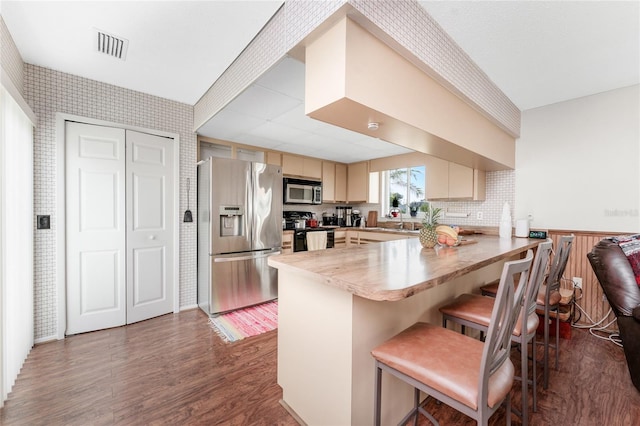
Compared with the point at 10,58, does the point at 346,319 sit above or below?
below

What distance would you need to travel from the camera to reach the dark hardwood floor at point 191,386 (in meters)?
1.50

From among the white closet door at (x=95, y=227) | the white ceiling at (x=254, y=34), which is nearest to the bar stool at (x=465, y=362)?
the white ceiling at (x=254, y=34)

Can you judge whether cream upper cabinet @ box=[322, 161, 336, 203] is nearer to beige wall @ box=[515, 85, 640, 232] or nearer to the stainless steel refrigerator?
the stainless steel refrigerator

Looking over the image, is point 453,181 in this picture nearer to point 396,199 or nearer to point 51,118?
point 396,199

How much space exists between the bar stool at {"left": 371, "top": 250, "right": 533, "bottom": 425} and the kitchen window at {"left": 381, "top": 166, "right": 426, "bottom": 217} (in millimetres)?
3523

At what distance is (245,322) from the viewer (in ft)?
9.17

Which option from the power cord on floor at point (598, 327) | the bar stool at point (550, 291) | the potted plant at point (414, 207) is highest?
the potted plant at point (414, 207)

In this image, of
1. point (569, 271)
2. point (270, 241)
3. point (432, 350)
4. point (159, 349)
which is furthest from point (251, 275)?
point (569, 271)

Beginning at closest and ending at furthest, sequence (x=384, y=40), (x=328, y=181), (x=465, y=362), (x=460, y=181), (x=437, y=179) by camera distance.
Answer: (x=465, y=362) → (x=384, y=40) → (x=460, y=181) → (x=437, y=179) → (x=328, y=181)

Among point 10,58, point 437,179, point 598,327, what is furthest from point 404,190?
point 10,58

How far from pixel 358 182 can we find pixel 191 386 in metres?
4.11

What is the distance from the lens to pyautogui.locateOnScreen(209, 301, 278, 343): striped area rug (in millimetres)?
2508

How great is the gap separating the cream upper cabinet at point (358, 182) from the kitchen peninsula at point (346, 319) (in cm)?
343

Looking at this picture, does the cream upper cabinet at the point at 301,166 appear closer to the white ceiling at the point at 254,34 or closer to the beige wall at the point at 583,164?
the white ceiling at the point at 254,34
